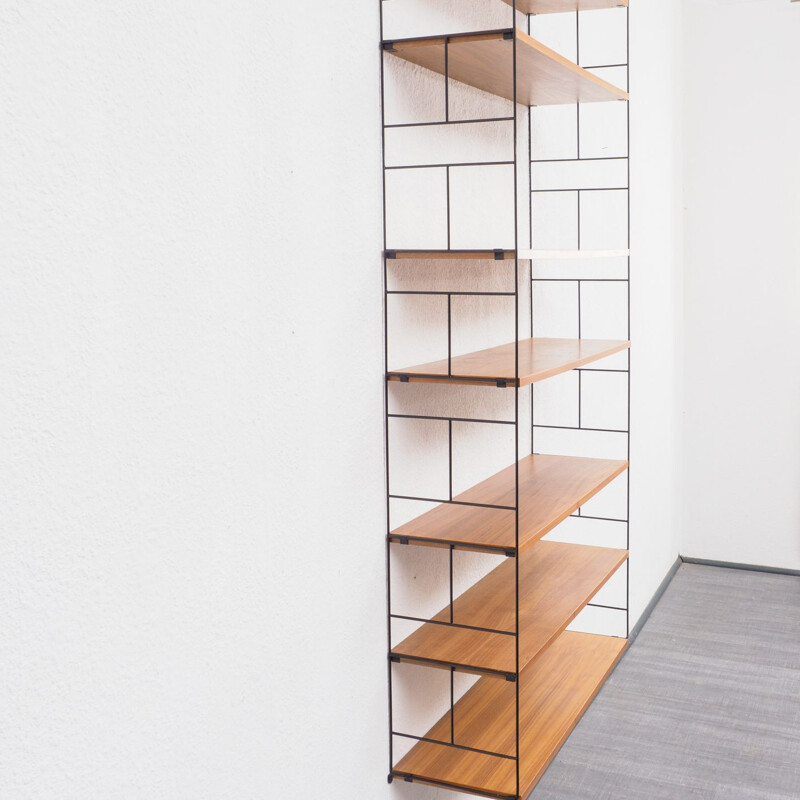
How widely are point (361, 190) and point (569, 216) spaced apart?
130cm

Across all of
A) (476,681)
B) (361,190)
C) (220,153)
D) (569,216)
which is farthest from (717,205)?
(220,153)

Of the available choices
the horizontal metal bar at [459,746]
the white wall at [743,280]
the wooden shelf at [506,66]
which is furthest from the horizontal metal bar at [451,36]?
the white wall at [743,280]

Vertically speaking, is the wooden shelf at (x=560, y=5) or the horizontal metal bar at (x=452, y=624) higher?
the wooden shelf at (x=560, y=5)

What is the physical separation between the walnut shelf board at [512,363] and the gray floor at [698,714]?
43.4 inches

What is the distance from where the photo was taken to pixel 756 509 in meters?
4.19

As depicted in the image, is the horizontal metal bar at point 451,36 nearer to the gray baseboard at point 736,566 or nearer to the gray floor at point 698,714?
the gray floor at point 698,714

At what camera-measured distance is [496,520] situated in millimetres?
1865

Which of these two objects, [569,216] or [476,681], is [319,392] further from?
[569,216]

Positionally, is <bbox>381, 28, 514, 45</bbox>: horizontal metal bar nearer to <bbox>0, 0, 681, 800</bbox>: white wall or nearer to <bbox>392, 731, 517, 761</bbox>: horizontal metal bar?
<bbox>0, 0, 681, 800</bbox>: white wall

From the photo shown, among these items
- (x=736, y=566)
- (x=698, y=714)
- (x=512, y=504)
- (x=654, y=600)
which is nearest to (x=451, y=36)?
(x=512, y=504)

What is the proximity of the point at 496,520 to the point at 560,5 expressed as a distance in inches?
46.7

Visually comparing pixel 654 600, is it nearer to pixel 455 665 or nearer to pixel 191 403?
pixel 455 665

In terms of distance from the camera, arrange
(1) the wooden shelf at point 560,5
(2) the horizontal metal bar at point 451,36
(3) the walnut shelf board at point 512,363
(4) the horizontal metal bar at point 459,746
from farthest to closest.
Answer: (1) the wooden shelf at point 560,5 < (4) the horizontal metal bar at point 459,746 < (3) the walnut shelf board at point 512,363 < (2) the horizontal metal bar at point 451,36

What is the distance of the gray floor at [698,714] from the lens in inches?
96.7
